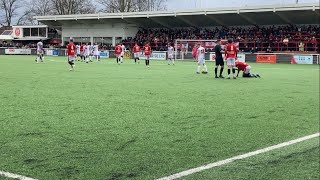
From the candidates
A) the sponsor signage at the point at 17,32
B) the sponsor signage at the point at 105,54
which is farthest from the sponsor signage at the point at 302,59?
the sponsor signage at the point at 17,32

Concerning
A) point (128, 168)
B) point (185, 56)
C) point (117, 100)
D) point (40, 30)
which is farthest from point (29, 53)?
point (128, 168)

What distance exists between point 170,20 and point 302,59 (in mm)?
21361

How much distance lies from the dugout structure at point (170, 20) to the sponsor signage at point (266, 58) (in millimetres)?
6019

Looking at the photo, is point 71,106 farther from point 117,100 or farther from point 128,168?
point 128,168

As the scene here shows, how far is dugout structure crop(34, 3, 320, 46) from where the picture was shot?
46688 mm

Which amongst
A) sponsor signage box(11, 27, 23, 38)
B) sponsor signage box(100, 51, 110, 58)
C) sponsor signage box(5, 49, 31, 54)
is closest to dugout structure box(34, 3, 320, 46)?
sponsor signage box(5, 49, 31, 54)

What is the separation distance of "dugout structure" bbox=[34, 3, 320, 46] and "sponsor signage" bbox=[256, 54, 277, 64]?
19.7 feet

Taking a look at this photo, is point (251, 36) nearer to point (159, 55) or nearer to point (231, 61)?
point (159, 55)

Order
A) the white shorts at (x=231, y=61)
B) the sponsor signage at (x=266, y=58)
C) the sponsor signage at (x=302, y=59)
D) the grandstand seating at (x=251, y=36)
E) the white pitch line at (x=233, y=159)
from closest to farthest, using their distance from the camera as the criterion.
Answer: the white pitch line at (x=233, y=159)
the white shorts at (x=231, y=61)
the sponsor signage at (x=302, y=59)
the sponsor signage at (x=266, y=58)
the grandstand seating at (x=251, y=36)

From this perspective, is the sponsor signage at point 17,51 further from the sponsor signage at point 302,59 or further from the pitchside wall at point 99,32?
the sponsor signage at point 302,59

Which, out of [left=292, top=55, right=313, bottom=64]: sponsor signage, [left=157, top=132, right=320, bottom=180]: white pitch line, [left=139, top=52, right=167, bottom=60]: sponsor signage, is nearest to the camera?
[left=157, top=132, right=320, bottom=180]: white pitch line

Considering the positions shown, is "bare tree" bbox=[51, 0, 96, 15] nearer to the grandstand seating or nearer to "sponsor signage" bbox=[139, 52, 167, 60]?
the grandstand seating

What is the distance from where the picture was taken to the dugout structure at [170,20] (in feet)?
153

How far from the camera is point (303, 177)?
5.02 metres
